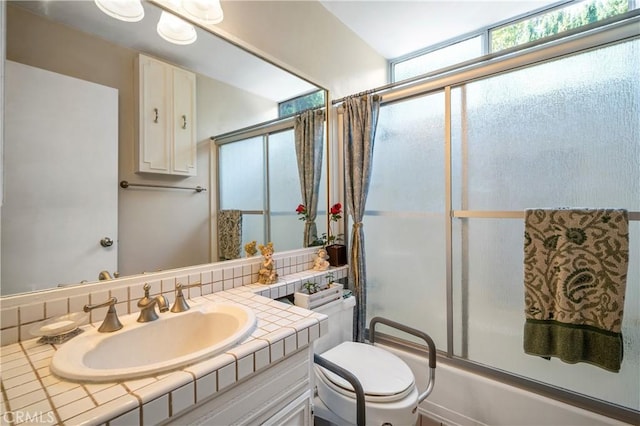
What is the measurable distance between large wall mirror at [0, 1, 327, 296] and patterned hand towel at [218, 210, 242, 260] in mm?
51

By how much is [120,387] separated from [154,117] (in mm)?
942

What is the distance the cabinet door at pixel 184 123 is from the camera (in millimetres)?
1157

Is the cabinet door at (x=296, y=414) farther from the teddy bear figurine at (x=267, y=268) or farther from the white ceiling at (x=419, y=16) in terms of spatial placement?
the white ceiling at (x=419, y=16)

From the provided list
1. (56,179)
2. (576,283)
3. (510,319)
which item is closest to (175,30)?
(56,179)

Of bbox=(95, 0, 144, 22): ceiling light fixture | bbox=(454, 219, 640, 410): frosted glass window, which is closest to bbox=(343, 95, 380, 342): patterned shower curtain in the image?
bbox=(454, 219, 640, 410): frosted glass window

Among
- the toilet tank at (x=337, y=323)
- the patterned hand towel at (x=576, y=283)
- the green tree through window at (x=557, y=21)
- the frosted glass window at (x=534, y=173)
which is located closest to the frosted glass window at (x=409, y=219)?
the frosted glass window at (x=534, y=173)

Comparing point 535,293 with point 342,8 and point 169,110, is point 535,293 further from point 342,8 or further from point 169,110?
point 342,8

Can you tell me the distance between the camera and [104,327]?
795mm

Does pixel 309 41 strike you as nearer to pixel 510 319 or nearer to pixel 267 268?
pixel 267 268

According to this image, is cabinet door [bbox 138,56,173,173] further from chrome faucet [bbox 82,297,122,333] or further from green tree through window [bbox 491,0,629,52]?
green tree through window [bbox 491,0,629,52]

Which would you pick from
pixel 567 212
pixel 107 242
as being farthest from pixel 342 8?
pixel 107 242

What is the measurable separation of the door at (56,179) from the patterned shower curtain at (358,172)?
1.29 metres

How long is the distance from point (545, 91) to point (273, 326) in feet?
5.52

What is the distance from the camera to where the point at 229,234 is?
1354 mm
